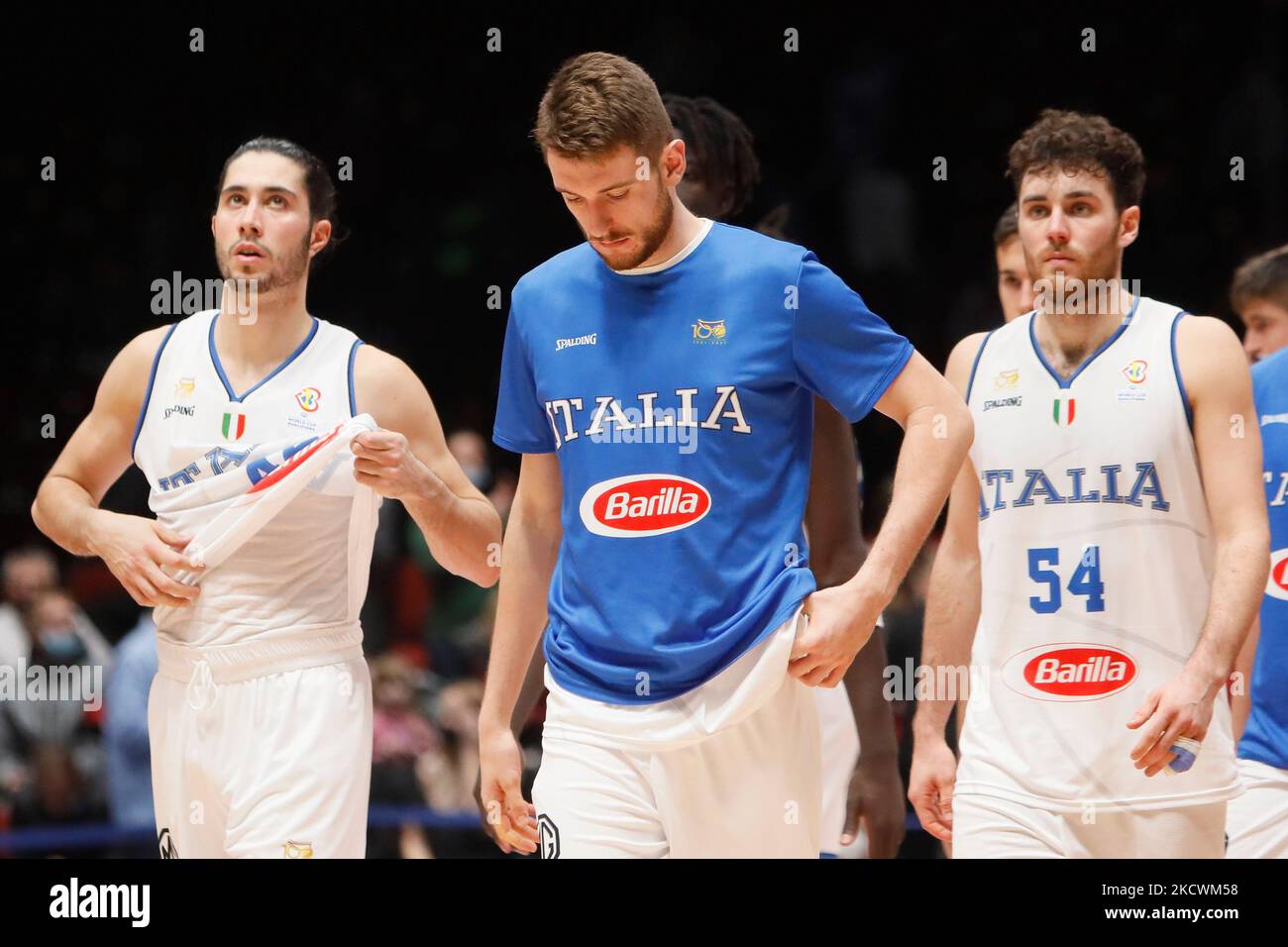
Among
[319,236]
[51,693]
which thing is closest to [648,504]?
[319,236]

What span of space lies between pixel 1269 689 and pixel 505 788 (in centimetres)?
246

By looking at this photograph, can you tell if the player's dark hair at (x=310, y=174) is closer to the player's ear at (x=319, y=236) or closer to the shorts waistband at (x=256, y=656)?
the player's ear at (x=319, y=236)

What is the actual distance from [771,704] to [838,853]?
A: 239 centimetres

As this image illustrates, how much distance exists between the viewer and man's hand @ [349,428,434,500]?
4.19m

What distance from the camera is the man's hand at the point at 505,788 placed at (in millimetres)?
3850

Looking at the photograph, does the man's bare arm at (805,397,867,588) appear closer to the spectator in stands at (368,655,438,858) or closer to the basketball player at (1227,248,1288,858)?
the basketball player at (1227,248,1288,858)

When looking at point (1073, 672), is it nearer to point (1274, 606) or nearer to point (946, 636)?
point (946, 636)

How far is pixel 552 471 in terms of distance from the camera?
406 cm

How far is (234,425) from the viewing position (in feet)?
15.0

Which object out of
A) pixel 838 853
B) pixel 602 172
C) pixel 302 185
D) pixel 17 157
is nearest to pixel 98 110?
pixel 17 157

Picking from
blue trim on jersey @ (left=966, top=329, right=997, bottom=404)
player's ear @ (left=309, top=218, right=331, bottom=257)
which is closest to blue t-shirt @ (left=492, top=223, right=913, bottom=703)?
blue trim on jersey @ (left=966, top=329, right=997, bottom=404)
